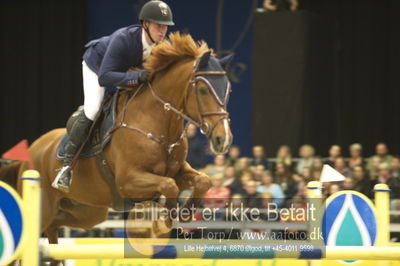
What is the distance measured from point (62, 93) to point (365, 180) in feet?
20.1

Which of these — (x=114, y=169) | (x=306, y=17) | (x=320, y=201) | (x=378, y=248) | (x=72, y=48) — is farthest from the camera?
(x=72, y=48)

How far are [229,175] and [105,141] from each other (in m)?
3.13

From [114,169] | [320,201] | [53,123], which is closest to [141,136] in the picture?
[114,169]

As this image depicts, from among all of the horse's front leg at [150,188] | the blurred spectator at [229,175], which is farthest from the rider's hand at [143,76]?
the blurred spectator at [229,175]

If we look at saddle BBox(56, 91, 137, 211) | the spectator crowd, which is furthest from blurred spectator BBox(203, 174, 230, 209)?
saddle BBox(56, 91, 137, 211)

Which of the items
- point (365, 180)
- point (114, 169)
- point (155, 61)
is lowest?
point (365, 180)

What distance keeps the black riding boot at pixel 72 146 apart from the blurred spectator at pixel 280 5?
4743 millimetres

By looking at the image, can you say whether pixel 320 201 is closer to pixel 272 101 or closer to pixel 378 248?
pixel 378 248

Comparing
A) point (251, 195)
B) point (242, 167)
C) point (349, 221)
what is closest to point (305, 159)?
point (242, 167)

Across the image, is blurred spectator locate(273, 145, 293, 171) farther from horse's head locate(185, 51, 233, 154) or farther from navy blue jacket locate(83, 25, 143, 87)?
horse's head locate(185, 51, 233, 154)

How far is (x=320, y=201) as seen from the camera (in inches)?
177

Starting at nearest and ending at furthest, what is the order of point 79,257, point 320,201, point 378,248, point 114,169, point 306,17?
point 79,257, point 378,248, point 320,201, point 114,169, point 306,17

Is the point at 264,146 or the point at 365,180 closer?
the point at 365,180

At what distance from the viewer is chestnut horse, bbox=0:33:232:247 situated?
4.27m
